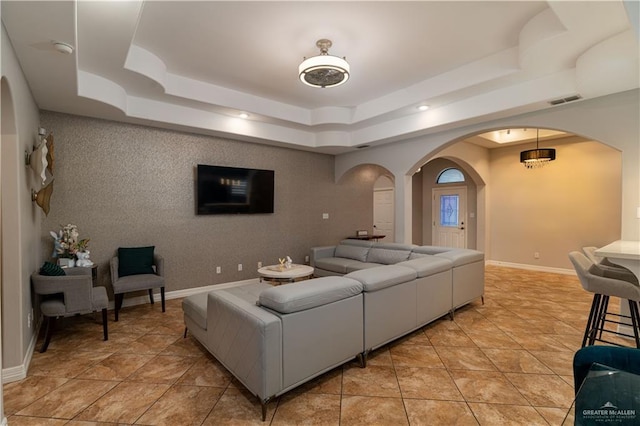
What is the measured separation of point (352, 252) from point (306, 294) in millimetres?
3457

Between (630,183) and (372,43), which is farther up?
(372,43)

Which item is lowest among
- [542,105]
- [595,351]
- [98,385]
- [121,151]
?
[98,385]

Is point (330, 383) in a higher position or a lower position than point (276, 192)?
lower

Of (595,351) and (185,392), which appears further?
(185,392)

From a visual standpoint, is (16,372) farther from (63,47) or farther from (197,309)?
(63,47)

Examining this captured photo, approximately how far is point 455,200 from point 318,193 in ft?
12.9

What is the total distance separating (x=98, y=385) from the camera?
8.02 ft

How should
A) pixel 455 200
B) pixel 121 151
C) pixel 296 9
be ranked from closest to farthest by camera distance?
pixel 296 9 < pixel 121 151 < pixel 455 200

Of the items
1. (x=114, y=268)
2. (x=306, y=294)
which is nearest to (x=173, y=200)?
(x=114, y=268)

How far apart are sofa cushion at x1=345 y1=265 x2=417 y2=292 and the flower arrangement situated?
10.8 feet

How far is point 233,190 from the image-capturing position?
17.5 ft

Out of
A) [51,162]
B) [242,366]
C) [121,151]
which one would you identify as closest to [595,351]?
[242,366]

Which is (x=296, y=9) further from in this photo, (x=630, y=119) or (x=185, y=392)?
(x=630, y=119)

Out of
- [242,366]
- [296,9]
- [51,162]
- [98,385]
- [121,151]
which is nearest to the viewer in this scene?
[242,366]
